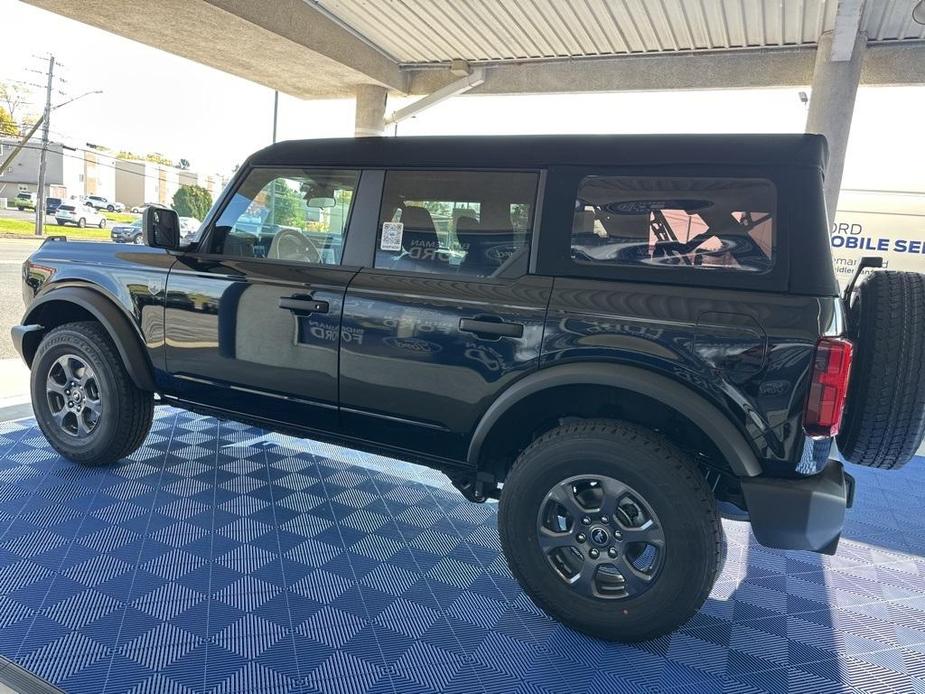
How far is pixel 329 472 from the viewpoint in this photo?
3799 mm

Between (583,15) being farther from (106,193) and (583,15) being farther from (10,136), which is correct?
(106,193)

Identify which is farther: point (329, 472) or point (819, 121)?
point (819, 121)

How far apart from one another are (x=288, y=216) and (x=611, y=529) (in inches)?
82.9

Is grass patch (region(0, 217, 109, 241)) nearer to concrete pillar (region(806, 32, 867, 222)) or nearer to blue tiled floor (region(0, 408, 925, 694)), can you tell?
concrete pillar (region(806, 32, 867, 222))

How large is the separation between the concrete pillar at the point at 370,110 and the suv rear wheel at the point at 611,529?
9.18 m

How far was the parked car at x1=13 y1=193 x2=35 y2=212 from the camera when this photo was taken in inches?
1760

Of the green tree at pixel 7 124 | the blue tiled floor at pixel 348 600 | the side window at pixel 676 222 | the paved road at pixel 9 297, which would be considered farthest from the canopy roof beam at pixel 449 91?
the green tree at pixel 7 124

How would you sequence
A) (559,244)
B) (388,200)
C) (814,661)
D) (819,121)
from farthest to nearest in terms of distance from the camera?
1. (819,121)
2. (388,200)
3. (559,244)
4. (814,661)

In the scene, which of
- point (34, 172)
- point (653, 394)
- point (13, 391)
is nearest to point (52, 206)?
point (34, 172)

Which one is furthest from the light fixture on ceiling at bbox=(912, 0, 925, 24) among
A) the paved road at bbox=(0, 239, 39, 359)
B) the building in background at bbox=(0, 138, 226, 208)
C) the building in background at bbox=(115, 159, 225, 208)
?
the building in background at bbox=(115, 159, 225, 208)

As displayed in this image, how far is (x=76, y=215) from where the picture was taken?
34.2 m

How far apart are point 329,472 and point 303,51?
6.84 m

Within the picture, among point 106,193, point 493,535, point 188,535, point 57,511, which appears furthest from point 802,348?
point 106,193

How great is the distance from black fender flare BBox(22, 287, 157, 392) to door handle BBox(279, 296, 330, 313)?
1.03m
